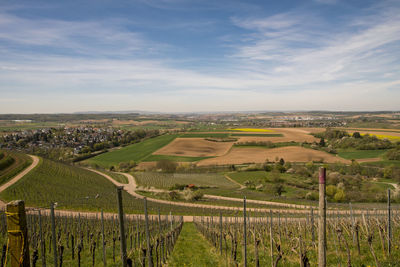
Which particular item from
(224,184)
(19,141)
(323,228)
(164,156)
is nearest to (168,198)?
(224,184)

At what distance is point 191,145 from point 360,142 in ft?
183

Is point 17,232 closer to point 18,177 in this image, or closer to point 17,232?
point 17,232

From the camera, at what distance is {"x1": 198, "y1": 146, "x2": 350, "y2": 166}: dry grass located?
66750 mm

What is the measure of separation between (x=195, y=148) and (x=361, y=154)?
50.4m

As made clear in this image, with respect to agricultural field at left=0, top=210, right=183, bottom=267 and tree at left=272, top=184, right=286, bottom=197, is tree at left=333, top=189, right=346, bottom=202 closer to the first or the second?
tree at left=272, top=184, right=286, bottom=197

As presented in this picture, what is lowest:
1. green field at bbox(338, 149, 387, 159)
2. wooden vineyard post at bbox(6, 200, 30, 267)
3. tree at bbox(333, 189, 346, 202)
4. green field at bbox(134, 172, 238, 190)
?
green field at bbox(134, 172, 238, 190)

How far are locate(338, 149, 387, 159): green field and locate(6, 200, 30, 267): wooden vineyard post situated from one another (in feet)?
255

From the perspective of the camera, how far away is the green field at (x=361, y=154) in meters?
66.1

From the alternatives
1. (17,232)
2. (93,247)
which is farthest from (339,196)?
(17,232)

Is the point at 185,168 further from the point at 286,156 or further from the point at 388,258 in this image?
the point at 388,258

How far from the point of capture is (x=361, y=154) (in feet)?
227

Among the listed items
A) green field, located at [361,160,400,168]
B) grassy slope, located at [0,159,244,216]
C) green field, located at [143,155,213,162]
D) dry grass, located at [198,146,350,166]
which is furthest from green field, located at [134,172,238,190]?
green field, located at [361,160,400,168]

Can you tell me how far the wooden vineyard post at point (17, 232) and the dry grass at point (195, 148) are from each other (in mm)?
75163

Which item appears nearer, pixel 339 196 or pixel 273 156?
pixel 339 196
